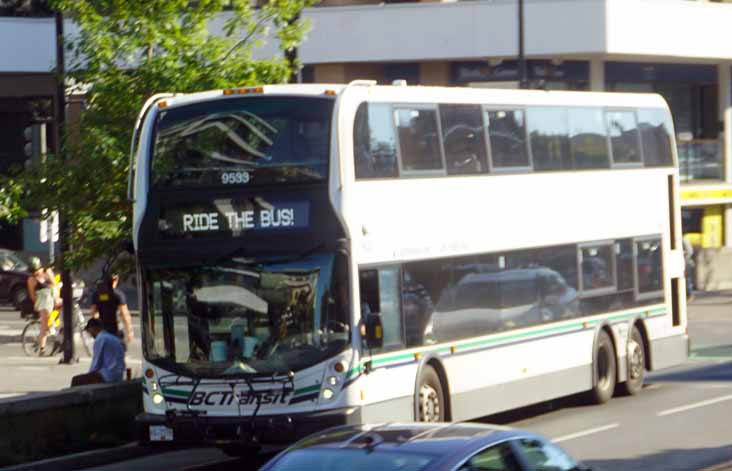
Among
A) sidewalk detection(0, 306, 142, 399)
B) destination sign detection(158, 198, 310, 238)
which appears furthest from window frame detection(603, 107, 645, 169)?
sidewalk detection(0, 306, 142, 399)

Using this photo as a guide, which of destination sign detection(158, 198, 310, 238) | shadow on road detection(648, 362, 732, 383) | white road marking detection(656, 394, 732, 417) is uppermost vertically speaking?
destination sign detection(158, 198, 310, 238)

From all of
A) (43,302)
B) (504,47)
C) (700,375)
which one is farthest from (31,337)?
(504,47)

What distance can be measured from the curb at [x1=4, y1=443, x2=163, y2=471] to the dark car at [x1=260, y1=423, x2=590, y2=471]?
7240mm

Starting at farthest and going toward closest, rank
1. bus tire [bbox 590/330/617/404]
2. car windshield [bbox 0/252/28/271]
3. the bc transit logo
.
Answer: car windshield [bbox 0/252/28/271] < bus tire [bbox 590/330/617/404] < the bc transit logo

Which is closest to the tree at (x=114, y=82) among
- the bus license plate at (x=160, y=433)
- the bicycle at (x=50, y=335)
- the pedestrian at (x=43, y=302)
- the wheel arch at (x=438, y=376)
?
the bus license plate at (x=160, y=433)

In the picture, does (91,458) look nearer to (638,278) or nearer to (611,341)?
(611,341)

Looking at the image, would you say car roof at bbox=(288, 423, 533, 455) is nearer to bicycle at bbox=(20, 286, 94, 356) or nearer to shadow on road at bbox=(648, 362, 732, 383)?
shadow on road at bbox=(648, 362, 732, 383)

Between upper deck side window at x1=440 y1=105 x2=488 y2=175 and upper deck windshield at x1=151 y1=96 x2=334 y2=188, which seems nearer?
upper deck windshield at x1=151 y1=96 x2=334 y2=188

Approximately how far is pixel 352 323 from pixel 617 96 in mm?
8241

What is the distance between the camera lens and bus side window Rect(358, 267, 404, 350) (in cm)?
1517

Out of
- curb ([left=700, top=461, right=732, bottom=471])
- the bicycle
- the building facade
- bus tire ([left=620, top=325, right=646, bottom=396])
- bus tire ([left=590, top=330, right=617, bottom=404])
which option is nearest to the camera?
curb ([left=700, top=461, right=732, bottom=471])

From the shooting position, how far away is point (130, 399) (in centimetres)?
1697

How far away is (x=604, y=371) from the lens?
21.0 meters

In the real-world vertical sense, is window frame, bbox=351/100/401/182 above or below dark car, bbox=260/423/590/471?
above
